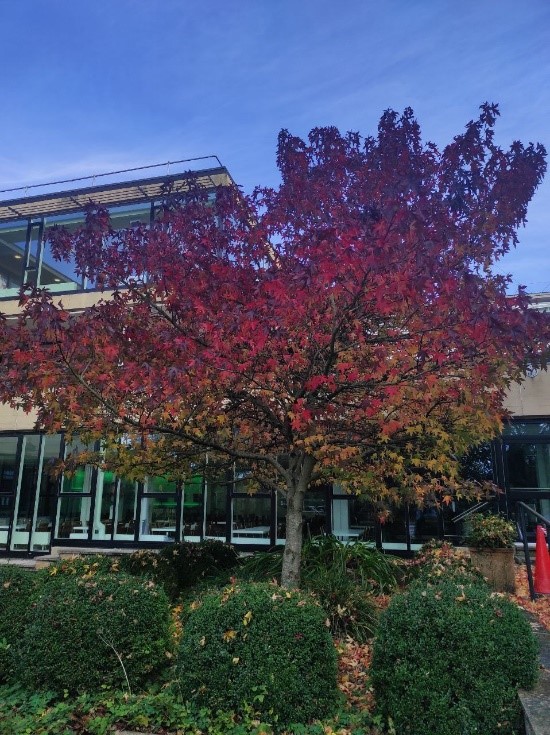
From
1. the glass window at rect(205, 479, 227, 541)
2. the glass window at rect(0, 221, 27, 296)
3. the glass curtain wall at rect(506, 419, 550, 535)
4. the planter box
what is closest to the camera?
the planter box

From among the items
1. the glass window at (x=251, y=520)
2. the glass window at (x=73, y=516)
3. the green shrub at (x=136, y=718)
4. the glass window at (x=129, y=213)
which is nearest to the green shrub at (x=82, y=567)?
the green shrub at (x=136, y=718)

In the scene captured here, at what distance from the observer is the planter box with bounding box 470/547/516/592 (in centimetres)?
682

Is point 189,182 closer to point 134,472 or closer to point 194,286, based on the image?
point 194,286

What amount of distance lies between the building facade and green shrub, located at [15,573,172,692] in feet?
11.9

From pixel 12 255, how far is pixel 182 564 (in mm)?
12118

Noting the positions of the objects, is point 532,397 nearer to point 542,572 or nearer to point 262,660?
point 542,572

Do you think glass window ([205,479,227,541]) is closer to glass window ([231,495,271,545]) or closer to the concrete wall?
glass window ([231,495,271,545])

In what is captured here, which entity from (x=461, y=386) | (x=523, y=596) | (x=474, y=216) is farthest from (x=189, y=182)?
(x=523, y=596)

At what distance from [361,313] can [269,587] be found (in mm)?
2835

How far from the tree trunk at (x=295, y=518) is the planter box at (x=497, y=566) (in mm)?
2532

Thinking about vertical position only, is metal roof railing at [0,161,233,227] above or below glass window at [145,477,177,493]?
above

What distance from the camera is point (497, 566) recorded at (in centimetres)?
688

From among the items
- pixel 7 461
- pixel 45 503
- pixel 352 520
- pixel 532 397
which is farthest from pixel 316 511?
pixel 7 461

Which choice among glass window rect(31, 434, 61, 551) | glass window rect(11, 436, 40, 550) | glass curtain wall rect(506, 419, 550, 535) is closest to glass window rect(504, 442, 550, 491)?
glass curtain wall rect(506, 419, 550, 535)
